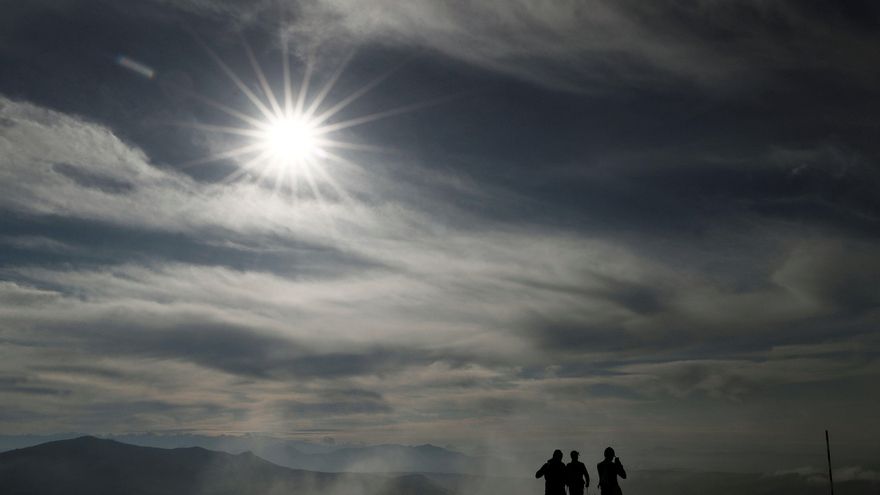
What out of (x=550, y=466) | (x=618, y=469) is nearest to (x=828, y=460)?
(x=618, y=469)

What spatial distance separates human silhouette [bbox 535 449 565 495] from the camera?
22.4 m

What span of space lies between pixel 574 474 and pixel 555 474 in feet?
2.44

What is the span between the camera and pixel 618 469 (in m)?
22.8

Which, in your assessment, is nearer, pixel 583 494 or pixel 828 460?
pixel 583 494

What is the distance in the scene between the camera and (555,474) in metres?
22.5

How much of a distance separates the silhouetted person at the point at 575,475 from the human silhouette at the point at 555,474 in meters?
0.23

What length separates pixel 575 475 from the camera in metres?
22.7

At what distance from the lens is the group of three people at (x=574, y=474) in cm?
2247

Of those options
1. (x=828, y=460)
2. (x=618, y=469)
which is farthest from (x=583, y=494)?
(x=828, y=460)

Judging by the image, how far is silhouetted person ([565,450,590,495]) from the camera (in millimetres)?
22562

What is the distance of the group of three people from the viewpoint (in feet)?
73.7

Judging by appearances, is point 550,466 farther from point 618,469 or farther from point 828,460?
point 828,460

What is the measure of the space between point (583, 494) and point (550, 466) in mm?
1678

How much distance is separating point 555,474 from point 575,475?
78 centimetres
